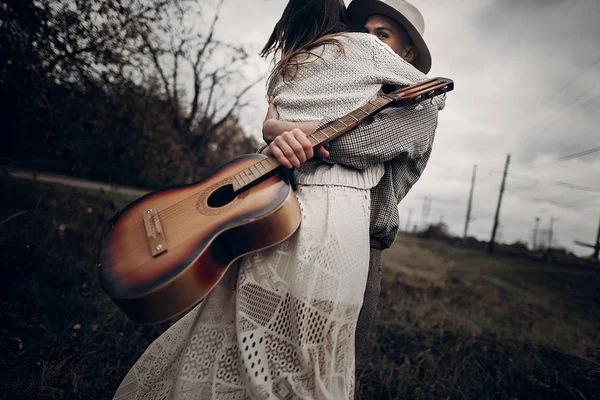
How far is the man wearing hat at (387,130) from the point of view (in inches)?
44.3

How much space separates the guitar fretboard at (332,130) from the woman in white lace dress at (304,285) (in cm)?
3

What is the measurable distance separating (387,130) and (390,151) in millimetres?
85

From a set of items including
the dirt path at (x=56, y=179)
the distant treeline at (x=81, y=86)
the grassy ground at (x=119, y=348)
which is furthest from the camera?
the dirt path at (x=56, y=179)

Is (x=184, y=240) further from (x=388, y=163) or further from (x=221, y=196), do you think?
(x=388, y=163)

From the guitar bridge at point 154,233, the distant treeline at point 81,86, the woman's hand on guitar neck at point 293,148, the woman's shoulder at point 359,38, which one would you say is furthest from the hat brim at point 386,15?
the distant treeline at point 81,86

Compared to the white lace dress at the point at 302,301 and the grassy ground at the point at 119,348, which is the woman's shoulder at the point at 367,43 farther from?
the grassy ground at the point at 119,348

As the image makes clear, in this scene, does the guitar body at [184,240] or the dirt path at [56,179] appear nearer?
the guitar body at [184,240]

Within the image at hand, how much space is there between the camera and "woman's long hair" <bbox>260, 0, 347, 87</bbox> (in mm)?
1194

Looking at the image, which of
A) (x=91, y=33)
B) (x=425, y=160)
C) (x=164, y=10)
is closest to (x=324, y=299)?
(x=425, y=160)

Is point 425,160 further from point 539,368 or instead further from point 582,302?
point 582,302

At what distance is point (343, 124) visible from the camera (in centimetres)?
107

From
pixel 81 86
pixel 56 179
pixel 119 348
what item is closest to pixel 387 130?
pixel 119 348

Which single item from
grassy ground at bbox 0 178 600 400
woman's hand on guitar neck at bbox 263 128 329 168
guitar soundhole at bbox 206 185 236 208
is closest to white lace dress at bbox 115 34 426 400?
woman's hand on guitar neck at bbox 263 128 329 168

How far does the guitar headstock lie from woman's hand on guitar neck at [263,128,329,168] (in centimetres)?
40
